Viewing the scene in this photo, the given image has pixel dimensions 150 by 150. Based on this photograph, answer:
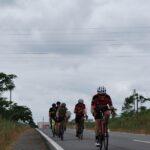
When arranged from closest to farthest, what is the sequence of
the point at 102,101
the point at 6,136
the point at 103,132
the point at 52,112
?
the point at 103,132 → the point at 102,101 → the point at 6,136 → the point at 52,112

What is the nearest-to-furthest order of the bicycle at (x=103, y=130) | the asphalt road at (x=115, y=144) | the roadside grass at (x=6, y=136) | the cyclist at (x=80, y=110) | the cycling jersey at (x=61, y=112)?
the bicycle at (x=103, y=130)
the asphalt road at (x=115, y=144)
the roadside grass at (x=6, y=136)
the cyclist at (x=80, y=110)
the cycling jersey at (x=61, y=112)

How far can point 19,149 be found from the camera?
24.6 m

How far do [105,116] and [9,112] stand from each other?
99548mm

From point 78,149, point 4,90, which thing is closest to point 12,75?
point 4,90

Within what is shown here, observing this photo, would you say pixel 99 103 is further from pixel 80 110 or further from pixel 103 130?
pixel 80 110

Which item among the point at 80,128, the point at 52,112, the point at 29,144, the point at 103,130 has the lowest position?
the point at 29,144

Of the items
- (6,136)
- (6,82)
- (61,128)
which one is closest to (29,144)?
(61,128)

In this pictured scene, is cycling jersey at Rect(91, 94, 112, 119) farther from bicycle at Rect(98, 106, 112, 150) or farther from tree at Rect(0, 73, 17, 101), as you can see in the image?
tree at Rect(0, 73, 17, 101)

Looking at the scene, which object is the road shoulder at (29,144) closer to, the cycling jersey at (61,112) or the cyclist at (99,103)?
the cycling jersey at (61,112)

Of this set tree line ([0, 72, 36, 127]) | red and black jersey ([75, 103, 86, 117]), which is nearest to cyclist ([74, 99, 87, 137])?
red and black jersey ([75, 103, 86, 117])

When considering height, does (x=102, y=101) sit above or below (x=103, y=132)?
above

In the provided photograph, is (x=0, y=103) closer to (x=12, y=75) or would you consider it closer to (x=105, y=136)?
(x=12, y=75)

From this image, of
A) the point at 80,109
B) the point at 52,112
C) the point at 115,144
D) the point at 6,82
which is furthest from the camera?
the point at 6,82

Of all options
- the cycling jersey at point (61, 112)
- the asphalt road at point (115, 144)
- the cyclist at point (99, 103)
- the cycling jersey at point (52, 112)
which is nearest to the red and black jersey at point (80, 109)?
the asphalt road at point (115, 144)
